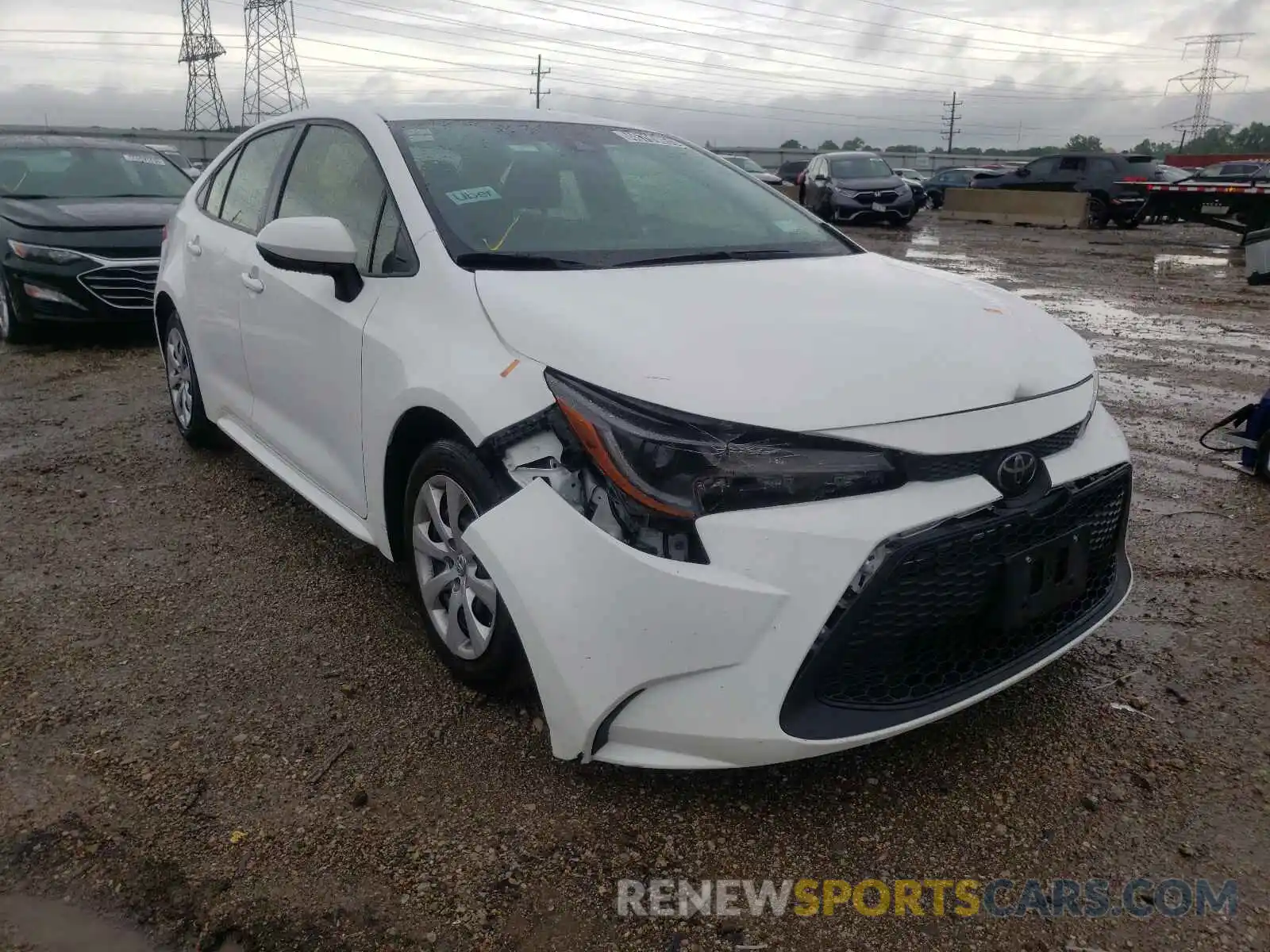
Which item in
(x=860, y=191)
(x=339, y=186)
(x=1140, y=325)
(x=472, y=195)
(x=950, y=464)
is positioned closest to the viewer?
(x=950, y=464)

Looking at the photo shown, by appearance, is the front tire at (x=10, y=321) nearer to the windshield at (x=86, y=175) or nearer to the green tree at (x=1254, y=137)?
the windshield at (x=86, y=175)

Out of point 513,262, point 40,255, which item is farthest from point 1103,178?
point 513,262

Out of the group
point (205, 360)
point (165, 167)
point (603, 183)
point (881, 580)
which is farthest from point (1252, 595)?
point (165, 167)

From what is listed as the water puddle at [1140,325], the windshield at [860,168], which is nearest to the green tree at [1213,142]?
the windshield at [860,168]

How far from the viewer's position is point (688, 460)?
2002 millimetres

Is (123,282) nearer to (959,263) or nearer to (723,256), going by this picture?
(723,256)

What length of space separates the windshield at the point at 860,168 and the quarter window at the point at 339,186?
59.0 ft

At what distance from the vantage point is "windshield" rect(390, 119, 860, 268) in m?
2.80

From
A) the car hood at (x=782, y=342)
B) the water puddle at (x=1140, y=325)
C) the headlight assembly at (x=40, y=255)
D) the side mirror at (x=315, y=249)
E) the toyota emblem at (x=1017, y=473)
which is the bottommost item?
the water puddle at (x=1140, y=325)

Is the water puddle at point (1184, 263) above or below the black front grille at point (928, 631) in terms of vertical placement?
below

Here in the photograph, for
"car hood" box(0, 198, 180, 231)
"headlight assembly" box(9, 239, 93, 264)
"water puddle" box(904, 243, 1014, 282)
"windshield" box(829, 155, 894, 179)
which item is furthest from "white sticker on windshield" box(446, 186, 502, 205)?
"windshield" box(829, 155, 894, 179)

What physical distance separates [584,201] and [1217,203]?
16825mm

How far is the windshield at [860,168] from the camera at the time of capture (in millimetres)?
20047

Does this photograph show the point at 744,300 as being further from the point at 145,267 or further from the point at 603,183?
Result: the point at 145,267
